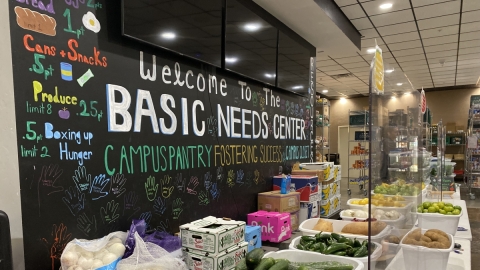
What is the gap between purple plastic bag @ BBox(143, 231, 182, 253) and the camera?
6.93 feet

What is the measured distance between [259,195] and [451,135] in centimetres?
1022

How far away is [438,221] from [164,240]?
195 centimetres

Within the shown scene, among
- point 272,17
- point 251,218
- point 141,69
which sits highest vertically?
point 272,17

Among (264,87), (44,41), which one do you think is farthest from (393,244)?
(264,87)

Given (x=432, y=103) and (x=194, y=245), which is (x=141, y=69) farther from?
(x=432, y=103)

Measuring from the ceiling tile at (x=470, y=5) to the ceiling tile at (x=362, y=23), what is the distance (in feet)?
3.85

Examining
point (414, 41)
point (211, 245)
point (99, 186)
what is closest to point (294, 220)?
point (211, 245)

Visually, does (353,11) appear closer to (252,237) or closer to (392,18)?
(392,18)

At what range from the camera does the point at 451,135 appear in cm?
1117

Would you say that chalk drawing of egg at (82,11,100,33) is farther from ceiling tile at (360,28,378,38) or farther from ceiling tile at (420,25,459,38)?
ceiling tile at (420,25,459,38)

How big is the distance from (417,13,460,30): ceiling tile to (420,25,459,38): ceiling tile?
0.16 metres

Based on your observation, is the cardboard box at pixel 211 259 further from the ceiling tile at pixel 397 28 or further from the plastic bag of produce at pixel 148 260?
the ceiling tile at pixel 397 28

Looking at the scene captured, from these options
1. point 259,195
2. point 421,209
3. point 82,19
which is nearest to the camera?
point 82,19

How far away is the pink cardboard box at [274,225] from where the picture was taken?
318 cm
